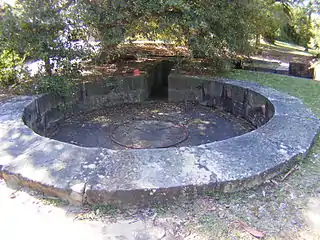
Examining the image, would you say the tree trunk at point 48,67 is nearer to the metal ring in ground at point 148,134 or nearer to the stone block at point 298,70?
the metal ring in ground at point 148,134

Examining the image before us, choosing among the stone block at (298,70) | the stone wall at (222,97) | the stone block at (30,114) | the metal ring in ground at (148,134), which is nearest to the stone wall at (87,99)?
the stone block at (30,114)

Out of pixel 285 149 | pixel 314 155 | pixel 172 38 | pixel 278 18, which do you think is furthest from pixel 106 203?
pixel 278 18

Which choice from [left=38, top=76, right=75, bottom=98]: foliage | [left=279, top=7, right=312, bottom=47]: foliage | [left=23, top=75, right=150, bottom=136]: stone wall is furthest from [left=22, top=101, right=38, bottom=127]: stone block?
[left=279, top=7, right=312, bottom=47]: foliage

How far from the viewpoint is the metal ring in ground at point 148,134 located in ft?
12.2

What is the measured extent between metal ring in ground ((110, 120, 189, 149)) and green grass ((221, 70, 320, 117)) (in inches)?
67.5

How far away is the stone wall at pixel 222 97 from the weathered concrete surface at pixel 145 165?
118cm

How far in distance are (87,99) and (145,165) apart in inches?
117

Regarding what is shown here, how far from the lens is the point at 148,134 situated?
401 cm

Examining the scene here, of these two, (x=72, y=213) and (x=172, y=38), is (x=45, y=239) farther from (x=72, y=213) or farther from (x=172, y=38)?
(x=172, y=38)

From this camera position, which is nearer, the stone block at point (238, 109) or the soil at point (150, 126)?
the soil at point (150, 126)

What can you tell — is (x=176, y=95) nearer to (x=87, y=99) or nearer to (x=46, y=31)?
(x=87, y=99)

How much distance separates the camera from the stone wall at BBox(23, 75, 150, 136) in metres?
3.86

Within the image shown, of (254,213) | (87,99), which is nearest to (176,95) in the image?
(87,99)

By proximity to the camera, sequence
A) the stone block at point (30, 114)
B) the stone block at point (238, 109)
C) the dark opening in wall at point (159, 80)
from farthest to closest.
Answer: the dark opening in wall at point (159, 80), the stone block at point (238, 109), the stone block at point (30, 114)
